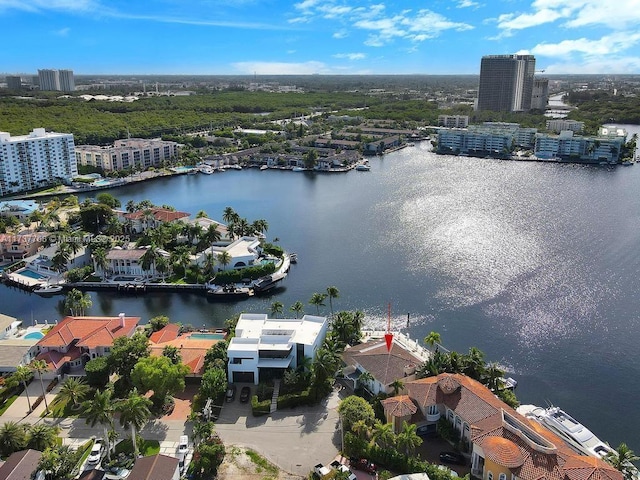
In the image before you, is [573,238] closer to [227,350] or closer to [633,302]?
[633,302]

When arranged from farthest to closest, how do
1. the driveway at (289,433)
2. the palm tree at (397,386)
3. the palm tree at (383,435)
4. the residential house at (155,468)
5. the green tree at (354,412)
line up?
the palm tree at (397,386) → the green tree at (354,412) → the driveway at (289,433) → the palm tree at (383,435) → the residential house at (155,468)

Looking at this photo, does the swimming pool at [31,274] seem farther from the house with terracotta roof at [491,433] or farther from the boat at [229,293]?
the house with terracotta roof at [491,433]

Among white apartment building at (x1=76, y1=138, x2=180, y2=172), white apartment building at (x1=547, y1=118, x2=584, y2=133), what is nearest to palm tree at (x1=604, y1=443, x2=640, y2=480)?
white apartment building at (x1=76, y1=138, x2=180, y2=172)

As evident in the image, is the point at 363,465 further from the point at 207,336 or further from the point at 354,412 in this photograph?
the point at 207,336

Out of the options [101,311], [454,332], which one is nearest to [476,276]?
[454,332]

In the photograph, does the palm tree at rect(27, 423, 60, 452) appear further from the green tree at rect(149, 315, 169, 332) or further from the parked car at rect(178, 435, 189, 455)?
the green tree at rect(149, 315, 169, 332)

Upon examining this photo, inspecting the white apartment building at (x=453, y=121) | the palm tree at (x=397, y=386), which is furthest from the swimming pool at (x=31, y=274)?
the white apartment building at (x=453, y=121)
